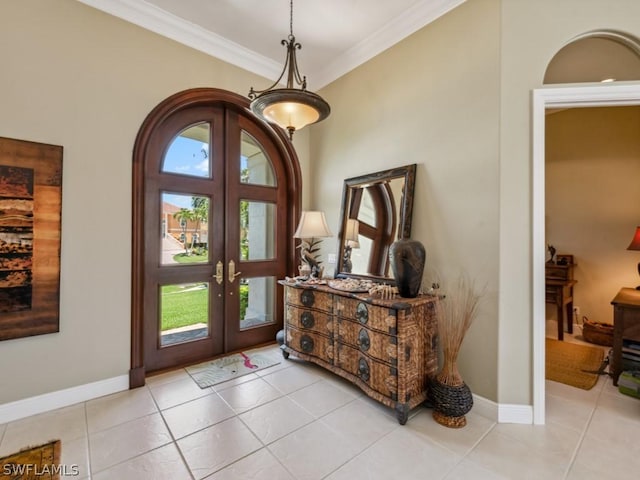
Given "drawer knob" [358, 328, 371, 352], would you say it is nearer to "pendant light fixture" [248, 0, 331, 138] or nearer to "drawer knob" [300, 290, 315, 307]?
"drawer knob" [300, 290, 315, 307]

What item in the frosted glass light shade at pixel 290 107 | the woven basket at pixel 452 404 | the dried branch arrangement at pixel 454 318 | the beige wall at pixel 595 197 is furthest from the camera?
the beige wall at pixel 595 197

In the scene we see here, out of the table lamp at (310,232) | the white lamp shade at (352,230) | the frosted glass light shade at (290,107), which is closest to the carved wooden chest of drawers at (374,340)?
the table lamp at (310,232)

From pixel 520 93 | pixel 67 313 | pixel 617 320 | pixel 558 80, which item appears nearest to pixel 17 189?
pixel 67 313

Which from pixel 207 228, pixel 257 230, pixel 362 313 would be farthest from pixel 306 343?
pixel 207 228

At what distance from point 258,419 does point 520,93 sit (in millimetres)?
3177

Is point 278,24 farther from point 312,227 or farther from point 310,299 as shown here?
point 310,299

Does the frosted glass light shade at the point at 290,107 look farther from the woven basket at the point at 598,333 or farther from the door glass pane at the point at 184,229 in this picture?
the woven basket at the point at 598,333

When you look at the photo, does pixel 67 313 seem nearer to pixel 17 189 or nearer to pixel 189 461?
pixel 17 189

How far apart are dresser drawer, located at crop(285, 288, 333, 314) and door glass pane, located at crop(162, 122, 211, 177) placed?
1674 millimetres

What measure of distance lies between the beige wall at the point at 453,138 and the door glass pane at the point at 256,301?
6.35 ft

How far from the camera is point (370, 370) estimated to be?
2322 mm

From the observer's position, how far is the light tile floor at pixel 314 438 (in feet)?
5.49

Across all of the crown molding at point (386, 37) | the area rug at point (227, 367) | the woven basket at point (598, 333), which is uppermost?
the crown molding at point (386, 37)

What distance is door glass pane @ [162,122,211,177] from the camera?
3024 mm
